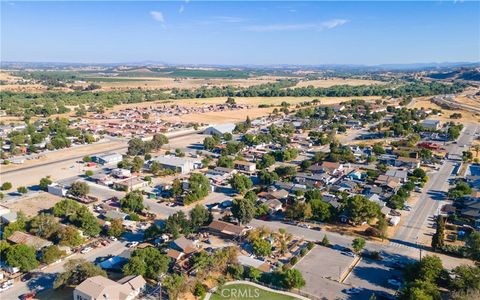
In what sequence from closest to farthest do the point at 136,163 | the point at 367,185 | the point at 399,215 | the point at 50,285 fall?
the point at 50,285, the point at 399,215, the point at 367,185, the point at 136,163

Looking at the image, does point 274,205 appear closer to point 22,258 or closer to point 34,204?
point 22,258

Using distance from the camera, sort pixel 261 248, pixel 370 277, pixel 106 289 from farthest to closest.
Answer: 1. pixel 261 248
2. pixel 370 277
3. pixel 106 289

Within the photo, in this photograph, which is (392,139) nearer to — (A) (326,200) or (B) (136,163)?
(A) (326,200)

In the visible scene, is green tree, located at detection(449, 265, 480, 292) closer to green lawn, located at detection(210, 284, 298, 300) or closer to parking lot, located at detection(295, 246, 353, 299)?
parking lot, located at detection(295, 246, 353, 299)

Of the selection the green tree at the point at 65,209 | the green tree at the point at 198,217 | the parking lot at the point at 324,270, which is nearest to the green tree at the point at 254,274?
the parking lot at the point at 324,270

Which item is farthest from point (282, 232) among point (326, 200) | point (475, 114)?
point (475, 114)

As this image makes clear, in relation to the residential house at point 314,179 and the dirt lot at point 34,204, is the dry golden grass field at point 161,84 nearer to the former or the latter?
the dirt lot at point 34,204

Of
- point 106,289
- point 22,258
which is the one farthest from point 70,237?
point 106,289
